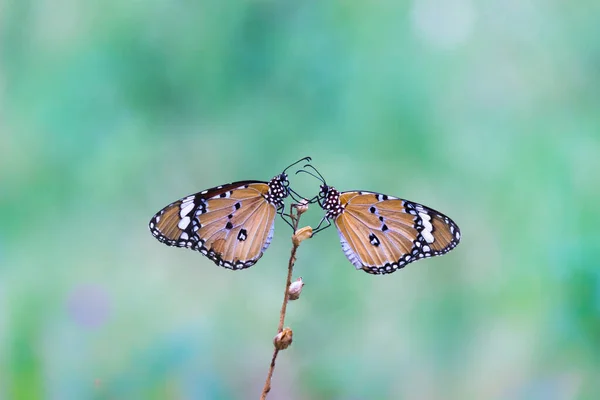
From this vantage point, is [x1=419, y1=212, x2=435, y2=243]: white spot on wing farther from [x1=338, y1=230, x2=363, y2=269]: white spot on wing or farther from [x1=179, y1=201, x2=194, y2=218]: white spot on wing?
[x1=179, y1=201, x2=194, y2=218]: white spot on wing

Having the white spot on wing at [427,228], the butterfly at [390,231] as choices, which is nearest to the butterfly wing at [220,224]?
the butterfly at [390,231]

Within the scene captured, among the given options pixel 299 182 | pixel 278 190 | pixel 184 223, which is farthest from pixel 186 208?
pixel 299 182

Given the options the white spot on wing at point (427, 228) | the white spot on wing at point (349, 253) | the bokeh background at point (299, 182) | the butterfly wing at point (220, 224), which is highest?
the bokeh background at point (299, 182)

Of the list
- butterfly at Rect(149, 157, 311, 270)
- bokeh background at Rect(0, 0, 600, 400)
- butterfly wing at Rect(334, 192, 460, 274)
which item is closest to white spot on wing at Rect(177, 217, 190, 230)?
butterfly at Rect(149, 157, 311, 270)

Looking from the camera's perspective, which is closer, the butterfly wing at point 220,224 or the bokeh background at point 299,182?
the butterfly wing at point 220,224

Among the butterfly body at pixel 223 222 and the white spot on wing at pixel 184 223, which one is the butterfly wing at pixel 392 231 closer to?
the butterfly body at pixel 223 222

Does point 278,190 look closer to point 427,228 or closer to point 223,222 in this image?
point 223,222
